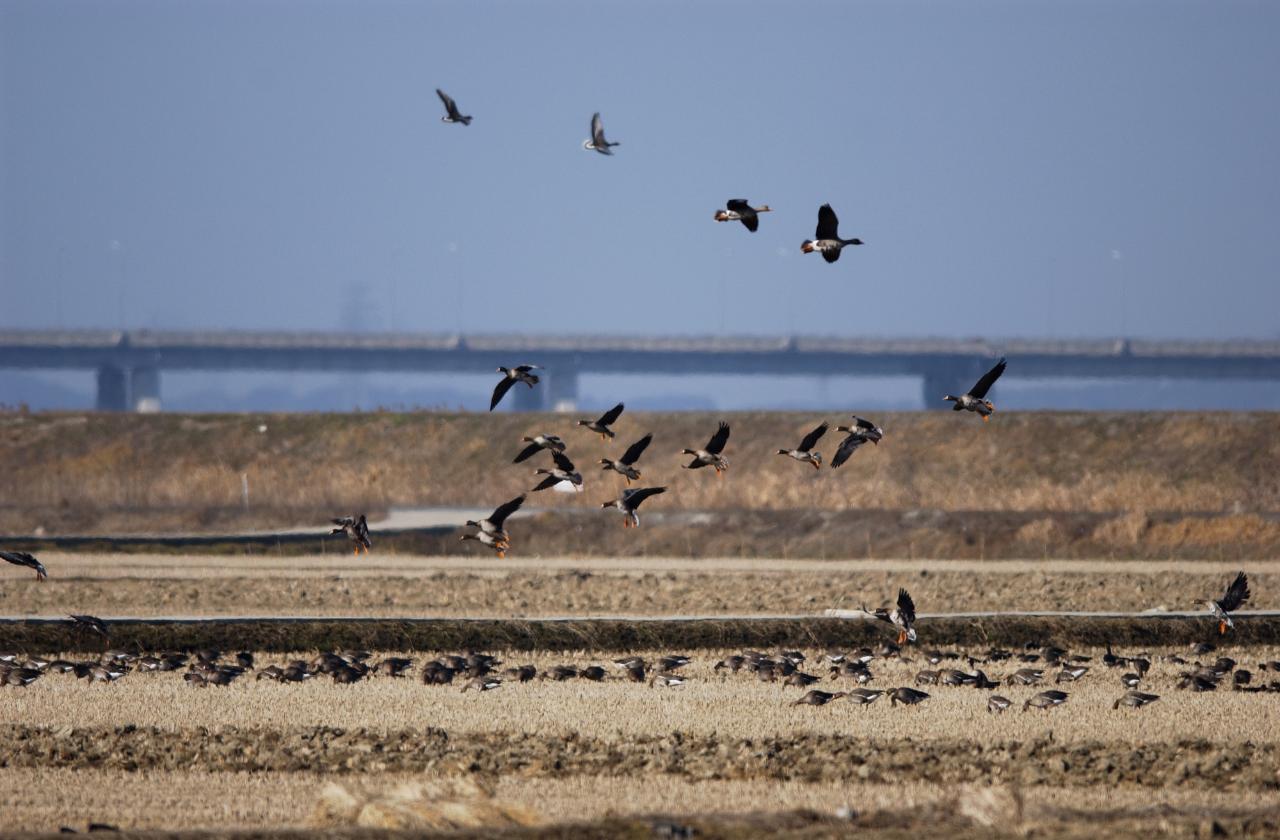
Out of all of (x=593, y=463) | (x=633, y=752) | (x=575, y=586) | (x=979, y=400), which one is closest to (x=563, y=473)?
(x=633, y=752)

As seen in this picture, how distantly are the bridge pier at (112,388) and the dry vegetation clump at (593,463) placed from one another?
70345 mm

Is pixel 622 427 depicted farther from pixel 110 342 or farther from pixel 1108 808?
pixel 110 342

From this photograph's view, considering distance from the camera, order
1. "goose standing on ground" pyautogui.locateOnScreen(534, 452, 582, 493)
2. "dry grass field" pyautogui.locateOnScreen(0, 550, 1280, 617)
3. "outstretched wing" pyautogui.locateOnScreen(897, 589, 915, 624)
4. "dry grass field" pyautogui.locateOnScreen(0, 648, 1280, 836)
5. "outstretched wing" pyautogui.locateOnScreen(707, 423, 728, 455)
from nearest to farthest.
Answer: "dry grass field" pyautogui.locateOnScreen(0, 648, 1280, 836) → "goose standing on ground" pyautogui.locateOnScreen(534, 452, 582, 493) → "outstretched wing" pyautogui.locateOnScreen(707, 423, 728, 455) → "outstretched wing" pyautogui.locateOnScreen(897, 589, 915, 624) → "dry grass field" pyautogui.locateOnScreen(0, 550, 1280, 617)

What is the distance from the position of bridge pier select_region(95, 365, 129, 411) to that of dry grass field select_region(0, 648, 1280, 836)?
5302 inches

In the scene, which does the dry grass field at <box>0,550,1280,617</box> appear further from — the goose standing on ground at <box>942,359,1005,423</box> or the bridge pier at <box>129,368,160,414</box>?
the bridge pier at <box>129,368,160,414</box>

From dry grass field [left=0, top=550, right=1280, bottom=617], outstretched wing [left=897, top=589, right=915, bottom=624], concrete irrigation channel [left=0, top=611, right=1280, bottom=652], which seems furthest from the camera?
dry grass field [left=0, top=550, right=1280, bottom=617]

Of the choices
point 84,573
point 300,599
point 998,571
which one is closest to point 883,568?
point 998,571

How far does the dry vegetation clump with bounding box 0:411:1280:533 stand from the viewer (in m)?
68.5

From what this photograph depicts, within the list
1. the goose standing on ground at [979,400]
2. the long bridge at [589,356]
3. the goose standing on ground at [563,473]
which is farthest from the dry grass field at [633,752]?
the long bridge at [589,356]

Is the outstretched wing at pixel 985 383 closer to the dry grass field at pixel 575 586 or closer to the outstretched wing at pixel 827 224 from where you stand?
the outstretched wing at pixel 827 224

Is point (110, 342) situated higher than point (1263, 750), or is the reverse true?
point (110, 342)

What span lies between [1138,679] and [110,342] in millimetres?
145702

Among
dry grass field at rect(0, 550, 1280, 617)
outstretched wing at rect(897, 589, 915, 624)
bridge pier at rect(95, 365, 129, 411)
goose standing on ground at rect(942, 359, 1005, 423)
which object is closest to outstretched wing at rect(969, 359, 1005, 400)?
goose standing on ground at rect(942, 359, 1005, 423)

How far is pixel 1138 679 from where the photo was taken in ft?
94.3
